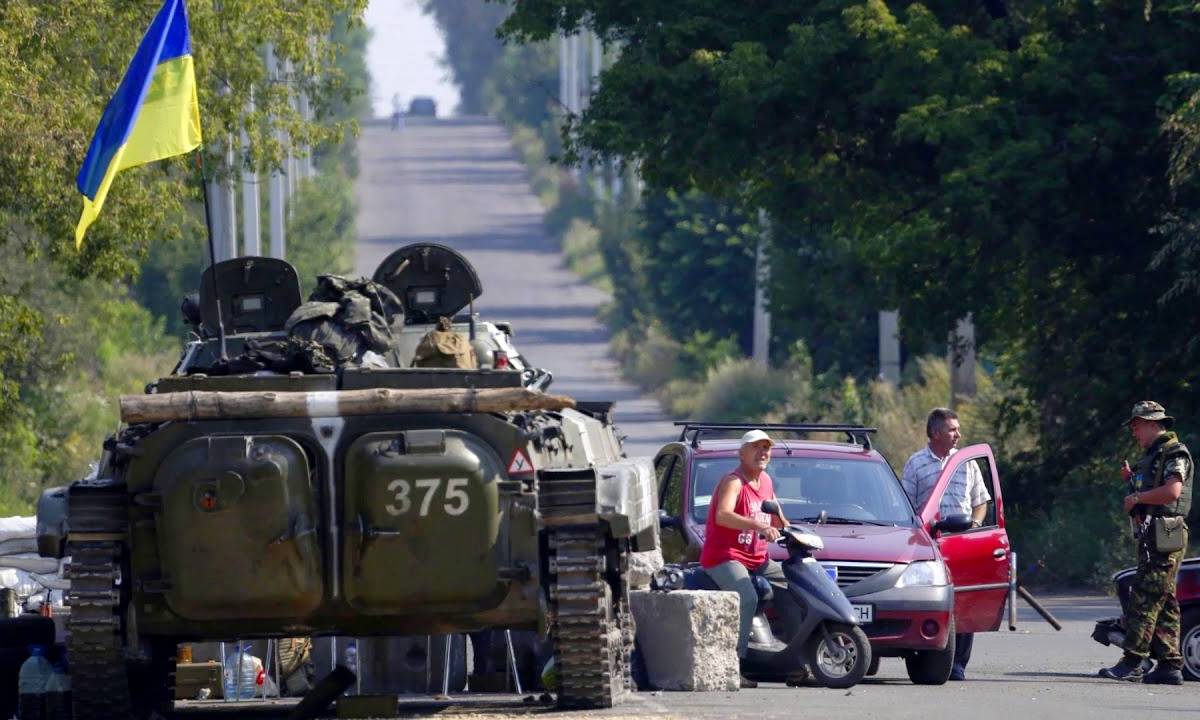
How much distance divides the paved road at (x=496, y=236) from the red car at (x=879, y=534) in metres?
23.4

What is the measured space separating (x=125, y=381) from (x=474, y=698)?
3386cm

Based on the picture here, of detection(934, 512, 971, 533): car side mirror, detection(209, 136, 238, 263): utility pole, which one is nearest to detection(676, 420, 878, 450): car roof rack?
detection(934, 512, 971, 533): car side mirror

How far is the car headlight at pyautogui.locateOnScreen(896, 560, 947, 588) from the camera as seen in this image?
1412 centimetres

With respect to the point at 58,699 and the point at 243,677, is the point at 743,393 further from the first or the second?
the point at 58,699

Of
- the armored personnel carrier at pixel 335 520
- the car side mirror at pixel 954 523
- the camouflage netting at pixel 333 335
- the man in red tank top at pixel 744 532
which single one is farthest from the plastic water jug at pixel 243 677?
the car side mirror at pixel 954 523

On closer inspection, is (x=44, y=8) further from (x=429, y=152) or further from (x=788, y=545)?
(x=429, y=152)

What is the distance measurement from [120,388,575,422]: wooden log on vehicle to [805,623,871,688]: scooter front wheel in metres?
3.31

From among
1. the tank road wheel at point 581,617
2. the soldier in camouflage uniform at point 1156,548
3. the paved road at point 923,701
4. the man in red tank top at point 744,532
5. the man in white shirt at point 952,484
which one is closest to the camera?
the tank road wheel at point 581,617

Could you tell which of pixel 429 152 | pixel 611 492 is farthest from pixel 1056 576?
pixel 429 152

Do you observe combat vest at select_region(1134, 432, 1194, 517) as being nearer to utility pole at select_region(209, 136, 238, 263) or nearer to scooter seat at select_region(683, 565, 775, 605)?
scooter seat at select_region(683, 565, 775, 605)

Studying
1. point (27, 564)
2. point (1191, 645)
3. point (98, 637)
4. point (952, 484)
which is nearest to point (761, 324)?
point (27, 564)

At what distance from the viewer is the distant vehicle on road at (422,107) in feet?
472

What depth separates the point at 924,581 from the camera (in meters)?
14.2

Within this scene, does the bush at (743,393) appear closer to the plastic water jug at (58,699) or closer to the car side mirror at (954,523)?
the car side mirror at (954,523)
